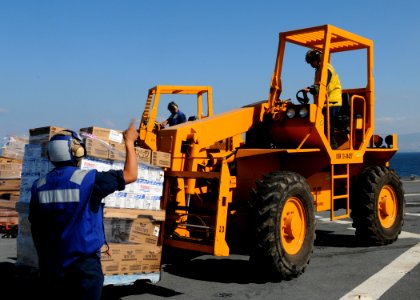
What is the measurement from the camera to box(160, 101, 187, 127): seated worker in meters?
11.4

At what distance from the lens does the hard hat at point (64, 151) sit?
3.41m

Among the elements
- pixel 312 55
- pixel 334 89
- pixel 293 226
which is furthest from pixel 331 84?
pixel 293 226

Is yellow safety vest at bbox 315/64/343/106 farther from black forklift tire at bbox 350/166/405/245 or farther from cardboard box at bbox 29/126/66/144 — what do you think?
cardboard box at bbox 29/126/66/144

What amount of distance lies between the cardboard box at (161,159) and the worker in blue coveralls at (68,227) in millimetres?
2401

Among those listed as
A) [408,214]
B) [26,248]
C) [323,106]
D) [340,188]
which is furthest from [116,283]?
[408,214]

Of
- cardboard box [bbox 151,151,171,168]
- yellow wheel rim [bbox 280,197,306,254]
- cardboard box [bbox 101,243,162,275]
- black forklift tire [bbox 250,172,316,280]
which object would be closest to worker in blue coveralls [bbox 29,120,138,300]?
cardboard box [bbox 101,243,162,275]

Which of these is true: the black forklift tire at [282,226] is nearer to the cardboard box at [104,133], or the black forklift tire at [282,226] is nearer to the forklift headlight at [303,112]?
the forklift headlight at [303,112]

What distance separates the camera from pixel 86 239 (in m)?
3.29

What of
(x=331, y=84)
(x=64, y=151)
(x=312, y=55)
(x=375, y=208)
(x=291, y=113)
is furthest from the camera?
(x=375, y=208)

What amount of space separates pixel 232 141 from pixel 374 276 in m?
2.78

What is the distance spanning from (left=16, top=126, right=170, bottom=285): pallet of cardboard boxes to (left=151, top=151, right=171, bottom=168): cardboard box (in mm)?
16

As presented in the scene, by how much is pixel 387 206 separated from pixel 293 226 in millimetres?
2952

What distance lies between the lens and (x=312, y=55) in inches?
317

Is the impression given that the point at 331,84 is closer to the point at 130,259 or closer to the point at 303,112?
the point at 303,112
